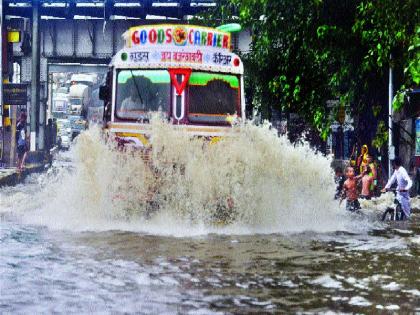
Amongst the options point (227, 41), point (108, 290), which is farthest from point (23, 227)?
point (108, 290)

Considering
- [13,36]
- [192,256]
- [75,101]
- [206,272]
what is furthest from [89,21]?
[206,272]

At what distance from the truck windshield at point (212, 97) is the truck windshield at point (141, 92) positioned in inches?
19.8

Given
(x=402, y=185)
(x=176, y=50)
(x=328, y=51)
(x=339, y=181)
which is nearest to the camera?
(x=176, y=50)

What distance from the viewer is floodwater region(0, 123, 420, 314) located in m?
8.88

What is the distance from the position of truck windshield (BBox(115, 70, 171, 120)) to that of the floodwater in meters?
1.06

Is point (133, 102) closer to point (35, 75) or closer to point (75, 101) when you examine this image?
point (35, 75)

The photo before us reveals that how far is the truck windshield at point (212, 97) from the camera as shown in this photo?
16609 millimetres

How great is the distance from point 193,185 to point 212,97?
212cm

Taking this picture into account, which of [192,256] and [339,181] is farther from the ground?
[339,181]

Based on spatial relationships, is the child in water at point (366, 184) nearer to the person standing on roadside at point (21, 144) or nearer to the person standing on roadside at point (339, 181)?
the person standing on roadside at point (339, 181)

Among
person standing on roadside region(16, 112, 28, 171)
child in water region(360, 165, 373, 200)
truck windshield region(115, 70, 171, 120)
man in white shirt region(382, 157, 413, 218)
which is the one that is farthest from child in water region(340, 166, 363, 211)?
person standing on roadside region(16, 112, 28, 171)

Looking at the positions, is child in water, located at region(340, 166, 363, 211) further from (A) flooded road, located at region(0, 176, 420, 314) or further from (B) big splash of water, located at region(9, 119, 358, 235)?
(A) flooded road, located at region(0, 176, 420, 314)

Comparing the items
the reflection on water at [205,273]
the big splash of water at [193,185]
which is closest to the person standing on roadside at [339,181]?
the big splash of water at [193,185]

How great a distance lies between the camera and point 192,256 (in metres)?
12.3
